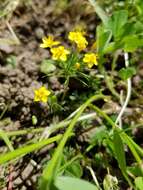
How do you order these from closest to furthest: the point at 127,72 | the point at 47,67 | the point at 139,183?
the point at 139,183
the point at 127,72
the point at 47,67

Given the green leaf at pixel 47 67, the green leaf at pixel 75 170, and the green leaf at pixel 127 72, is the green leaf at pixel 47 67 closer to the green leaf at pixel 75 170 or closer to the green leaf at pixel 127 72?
the green leaf at pixel 127 72

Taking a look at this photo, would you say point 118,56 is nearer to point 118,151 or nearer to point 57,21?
point 57,21

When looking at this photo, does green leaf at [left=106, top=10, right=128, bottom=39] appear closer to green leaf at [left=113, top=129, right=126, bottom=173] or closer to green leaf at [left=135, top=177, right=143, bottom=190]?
green leaf at [left=113, top=129, right=126, bottom=173]

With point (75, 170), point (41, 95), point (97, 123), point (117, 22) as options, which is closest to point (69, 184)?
point (75, 170)

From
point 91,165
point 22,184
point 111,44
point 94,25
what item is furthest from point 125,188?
point 94,25

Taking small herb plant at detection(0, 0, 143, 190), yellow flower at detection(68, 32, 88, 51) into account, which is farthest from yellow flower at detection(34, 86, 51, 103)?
yellow flower at detection(68, 32, 88, 51)

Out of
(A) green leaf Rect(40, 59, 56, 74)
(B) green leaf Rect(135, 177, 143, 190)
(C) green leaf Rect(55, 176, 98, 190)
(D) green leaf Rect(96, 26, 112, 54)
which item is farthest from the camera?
(A) green leaf Rect(40, 59, 56, 74)

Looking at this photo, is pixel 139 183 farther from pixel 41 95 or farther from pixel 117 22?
pixel 117 22

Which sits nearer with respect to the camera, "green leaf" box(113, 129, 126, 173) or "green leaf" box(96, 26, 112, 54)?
"green leaf" box(113, 129, 126, 173)

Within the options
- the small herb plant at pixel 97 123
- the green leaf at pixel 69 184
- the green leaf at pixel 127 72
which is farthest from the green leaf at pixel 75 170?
the green leaf at pixel 127 72
